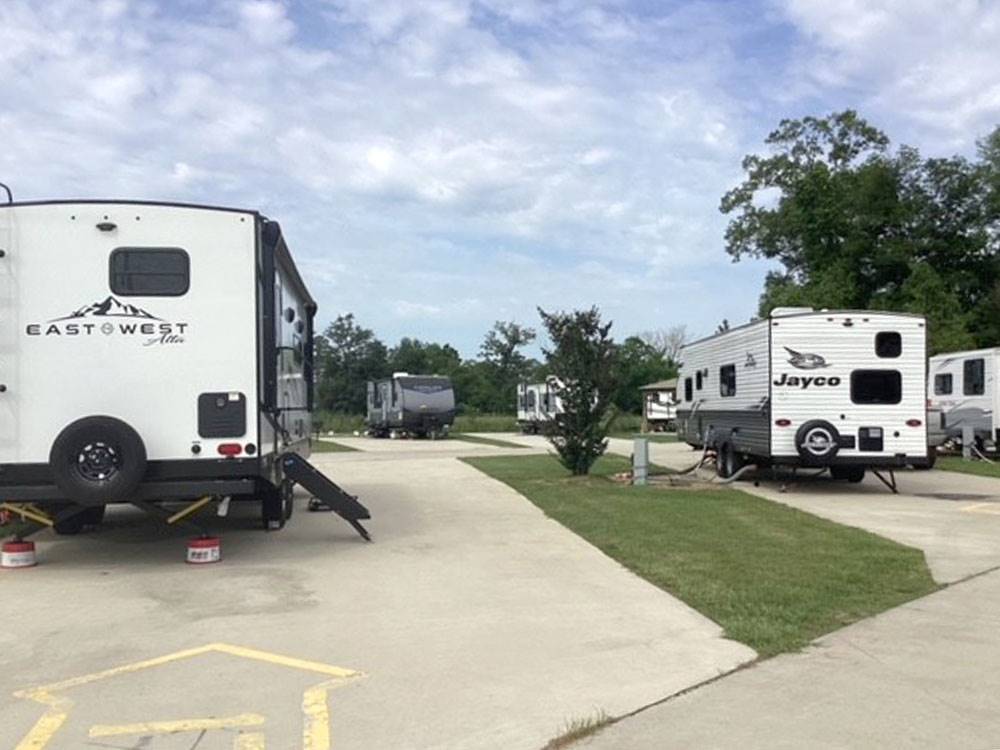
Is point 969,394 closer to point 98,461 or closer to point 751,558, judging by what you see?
point 751,558

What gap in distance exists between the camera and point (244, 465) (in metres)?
9.35

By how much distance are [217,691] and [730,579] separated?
4.69m

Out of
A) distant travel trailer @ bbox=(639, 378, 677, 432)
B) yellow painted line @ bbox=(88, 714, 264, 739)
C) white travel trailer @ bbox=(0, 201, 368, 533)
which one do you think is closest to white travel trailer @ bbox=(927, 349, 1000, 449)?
white travel trailer @ bbox=(0, 201, 368, 533)

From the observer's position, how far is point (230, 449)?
30.6 feet

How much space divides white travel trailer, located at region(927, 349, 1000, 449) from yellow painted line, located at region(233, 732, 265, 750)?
2168cm

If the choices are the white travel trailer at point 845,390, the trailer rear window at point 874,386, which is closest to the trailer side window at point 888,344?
the white travel trailer at point 845,390

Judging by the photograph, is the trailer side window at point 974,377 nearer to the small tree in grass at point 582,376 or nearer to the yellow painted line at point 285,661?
the small tree in grass at point 582,376

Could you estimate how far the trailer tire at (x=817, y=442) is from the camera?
16.3m

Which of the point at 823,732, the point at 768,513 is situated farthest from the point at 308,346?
the point at 823,732

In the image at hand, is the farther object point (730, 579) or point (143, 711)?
point (730, 579)

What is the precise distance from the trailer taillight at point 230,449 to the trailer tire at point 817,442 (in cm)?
1022

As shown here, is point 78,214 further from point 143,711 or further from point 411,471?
point 411,471

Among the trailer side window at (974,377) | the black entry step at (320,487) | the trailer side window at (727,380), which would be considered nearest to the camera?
the black entry step at (320,487)

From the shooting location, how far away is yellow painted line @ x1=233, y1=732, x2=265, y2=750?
15.3 feet
